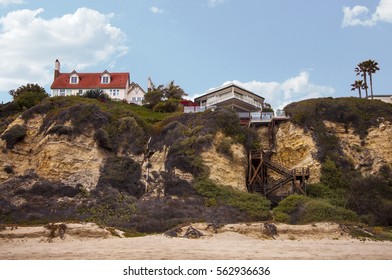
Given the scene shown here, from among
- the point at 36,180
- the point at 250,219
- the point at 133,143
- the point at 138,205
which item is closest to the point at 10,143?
the point at 36,180

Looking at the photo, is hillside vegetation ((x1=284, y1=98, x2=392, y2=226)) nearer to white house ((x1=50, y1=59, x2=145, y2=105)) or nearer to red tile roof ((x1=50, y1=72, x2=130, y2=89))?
white house ((x1=50, y1=59, x2=145, y2=105))

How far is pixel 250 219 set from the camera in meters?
29.2

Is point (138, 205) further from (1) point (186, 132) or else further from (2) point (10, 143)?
(2) point (10, 143)

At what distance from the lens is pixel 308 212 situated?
1099 inches

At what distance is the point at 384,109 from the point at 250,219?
18.2 metres

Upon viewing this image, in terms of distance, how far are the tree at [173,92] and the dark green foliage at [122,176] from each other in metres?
22.8

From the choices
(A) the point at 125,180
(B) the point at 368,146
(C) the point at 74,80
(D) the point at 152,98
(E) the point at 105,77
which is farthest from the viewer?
(E) the point at 105,77

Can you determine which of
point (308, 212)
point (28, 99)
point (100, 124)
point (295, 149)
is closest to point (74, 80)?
point (28, 99)

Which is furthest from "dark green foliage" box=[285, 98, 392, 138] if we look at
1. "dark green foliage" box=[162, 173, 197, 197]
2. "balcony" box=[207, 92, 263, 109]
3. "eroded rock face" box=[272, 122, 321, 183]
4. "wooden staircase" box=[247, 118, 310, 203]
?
"dark green foliage" box=[162, 173, 197, 197]

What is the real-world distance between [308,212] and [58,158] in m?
19.0

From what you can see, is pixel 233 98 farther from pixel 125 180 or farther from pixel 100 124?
pixel 125 180

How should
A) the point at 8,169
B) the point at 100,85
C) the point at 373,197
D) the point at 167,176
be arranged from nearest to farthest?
the point at 373,197, the point at 167,176, the point at 8,169, the point at 100,85

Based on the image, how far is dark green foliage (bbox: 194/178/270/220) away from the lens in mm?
30141

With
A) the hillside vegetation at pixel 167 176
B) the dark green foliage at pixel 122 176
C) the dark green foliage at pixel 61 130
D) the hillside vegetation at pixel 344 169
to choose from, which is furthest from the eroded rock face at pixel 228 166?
the dark green foliage at pixel 61 130
